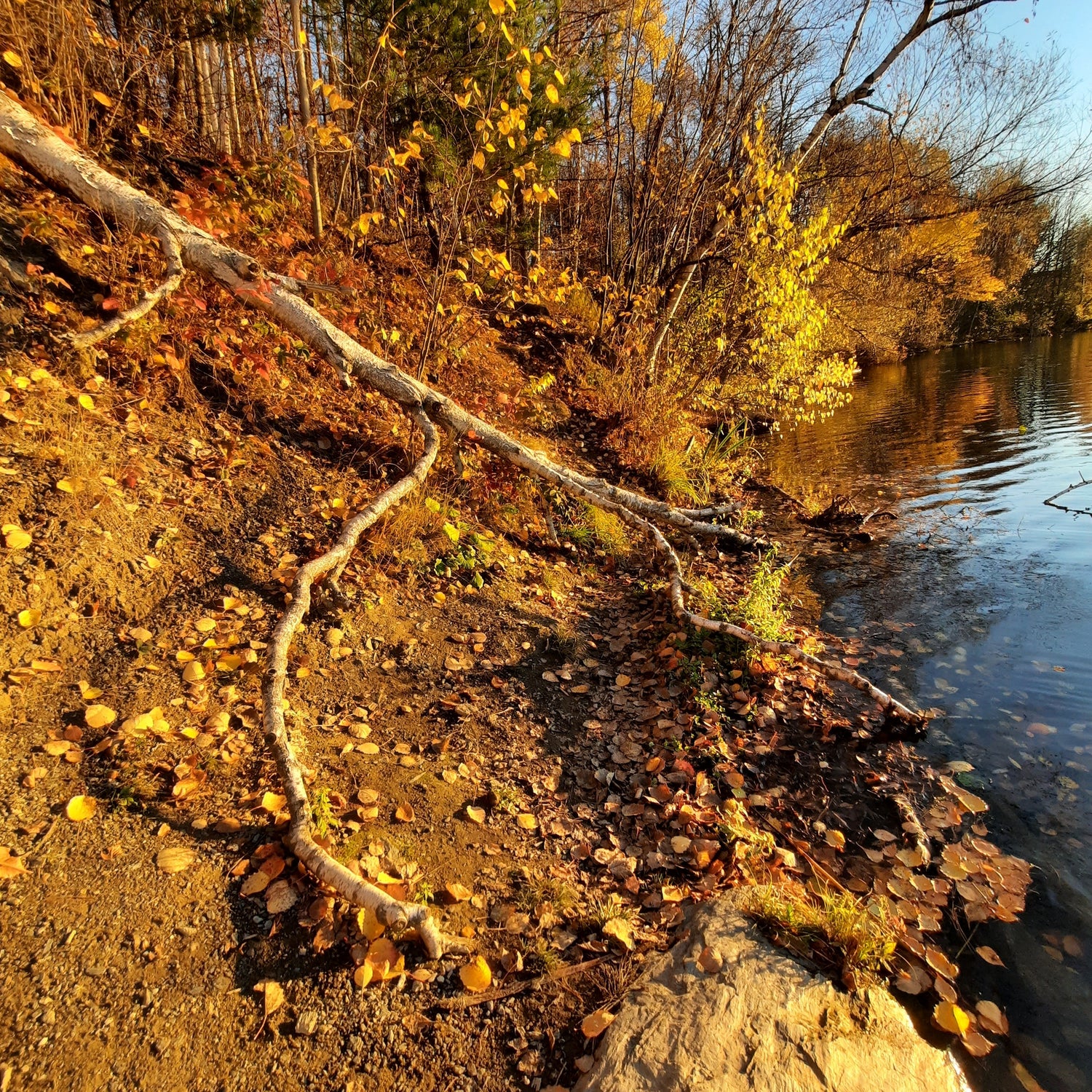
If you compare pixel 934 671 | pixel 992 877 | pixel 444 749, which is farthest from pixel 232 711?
pixel 934 671

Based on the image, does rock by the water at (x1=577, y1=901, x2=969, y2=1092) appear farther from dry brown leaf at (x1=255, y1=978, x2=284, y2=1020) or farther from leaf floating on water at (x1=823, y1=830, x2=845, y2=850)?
dry brown leaf at (x1=255, y1=978, x2=284, y2=1020)

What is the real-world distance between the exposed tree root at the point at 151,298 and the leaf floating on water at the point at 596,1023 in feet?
14.6

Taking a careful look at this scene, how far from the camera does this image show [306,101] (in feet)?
18.2

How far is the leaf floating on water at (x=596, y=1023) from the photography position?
1.91 m

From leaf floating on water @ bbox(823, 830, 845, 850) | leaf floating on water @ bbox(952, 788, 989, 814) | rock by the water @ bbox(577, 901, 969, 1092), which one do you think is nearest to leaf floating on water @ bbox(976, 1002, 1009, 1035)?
rock by the water @ bbox(577, 901, 969, 1092)

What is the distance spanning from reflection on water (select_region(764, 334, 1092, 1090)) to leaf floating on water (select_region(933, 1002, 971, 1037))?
114 millimetres

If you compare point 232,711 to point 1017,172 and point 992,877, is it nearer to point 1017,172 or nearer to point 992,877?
point 992,877

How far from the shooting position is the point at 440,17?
590 cm

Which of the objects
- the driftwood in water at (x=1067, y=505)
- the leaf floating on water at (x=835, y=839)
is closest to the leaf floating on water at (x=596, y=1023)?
the leaf floating on water at (x=835, y=839)

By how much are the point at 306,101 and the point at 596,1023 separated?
7404 millimetres

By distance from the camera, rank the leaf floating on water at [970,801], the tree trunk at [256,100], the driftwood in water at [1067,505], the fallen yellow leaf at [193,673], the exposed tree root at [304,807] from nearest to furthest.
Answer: the exposed tree root at [304,807]
the fallen yellow leaf at [193,673]
the leaf floating on water at [970,801]
the tree trunk at [256,100]
the driftwood in water at [1067,505]

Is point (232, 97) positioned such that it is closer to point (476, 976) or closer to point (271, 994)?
point (271, 994)

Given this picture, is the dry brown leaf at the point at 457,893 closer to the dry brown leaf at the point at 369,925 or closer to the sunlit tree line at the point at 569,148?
the dry brown leaf at the point at 369,925

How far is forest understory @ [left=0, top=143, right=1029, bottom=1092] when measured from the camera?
6.10ft
